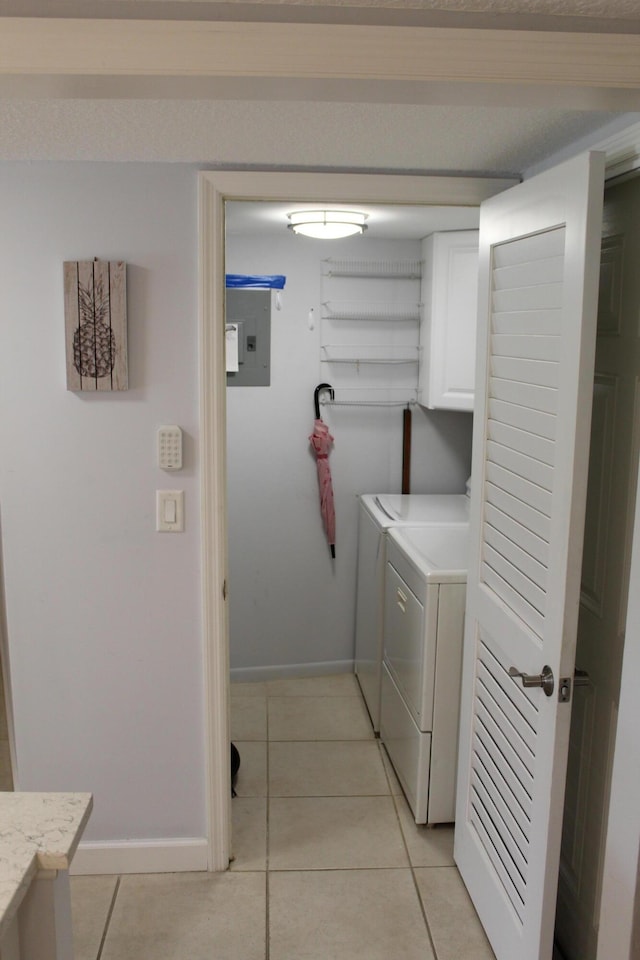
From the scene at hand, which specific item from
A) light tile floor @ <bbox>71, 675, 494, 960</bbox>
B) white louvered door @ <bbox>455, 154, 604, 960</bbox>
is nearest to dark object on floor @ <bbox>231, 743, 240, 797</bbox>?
light tile floor @ <bbox>71, 675, 494, 960</bbox>

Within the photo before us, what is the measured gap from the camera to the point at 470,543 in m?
2.47

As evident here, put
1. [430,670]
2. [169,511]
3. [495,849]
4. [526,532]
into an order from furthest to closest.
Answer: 1. [430,670]
2. [169,511]
3. [495,849]
4. [526,532]

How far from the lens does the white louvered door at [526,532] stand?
5.75ft

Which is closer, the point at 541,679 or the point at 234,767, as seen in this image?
the point at 541,679

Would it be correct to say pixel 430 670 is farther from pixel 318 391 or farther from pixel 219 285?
pixel 318 391

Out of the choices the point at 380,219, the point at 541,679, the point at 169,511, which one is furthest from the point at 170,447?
the point at 380,219

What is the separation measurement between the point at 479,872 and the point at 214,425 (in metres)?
1.50

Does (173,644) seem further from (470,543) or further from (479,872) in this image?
(479,872)

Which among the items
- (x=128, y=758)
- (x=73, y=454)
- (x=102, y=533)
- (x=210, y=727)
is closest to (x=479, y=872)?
(x=210, y=727)

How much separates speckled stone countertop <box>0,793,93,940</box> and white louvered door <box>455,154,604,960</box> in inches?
40.2

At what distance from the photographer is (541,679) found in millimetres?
1875

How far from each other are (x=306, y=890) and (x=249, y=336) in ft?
7.58

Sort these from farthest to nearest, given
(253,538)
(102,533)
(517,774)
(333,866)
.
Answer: (253,538) → (333,866) → (102,533) → (517,774)

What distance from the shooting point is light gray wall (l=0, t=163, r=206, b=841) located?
7.77ft
